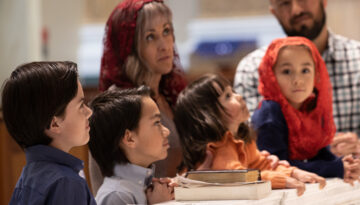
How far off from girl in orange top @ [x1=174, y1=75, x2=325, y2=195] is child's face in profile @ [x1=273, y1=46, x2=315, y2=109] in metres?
0.28

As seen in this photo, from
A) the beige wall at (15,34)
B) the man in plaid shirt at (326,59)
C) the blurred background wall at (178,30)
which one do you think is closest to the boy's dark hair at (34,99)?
the man in plaid shirt at (326,59)

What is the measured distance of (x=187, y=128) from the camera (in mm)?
2357

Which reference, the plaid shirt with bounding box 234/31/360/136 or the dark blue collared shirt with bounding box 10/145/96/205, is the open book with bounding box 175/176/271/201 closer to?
the dark blue collared shirt with bounding box 10/145/96/205

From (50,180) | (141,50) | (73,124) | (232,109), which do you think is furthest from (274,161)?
(50,180)

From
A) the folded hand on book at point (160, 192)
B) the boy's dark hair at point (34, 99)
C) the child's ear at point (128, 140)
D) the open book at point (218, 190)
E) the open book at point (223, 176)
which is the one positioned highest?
the boy's dark hair at point (34, 99)

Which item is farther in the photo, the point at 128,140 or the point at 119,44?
the point at 119,44

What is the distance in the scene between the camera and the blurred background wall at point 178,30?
6.57m

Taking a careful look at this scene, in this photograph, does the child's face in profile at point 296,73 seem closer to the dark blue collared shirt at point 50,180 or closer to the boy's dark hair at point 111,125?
the boy's dark hair at point 111,125

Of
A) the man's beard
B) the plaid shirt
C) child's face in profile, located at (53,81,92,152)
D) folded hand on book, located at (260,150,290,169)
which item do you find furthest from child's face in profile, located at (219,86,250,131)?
the man's beard

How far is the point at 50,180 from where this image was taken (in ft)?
5.33

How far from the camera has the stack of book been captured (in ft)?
6.29

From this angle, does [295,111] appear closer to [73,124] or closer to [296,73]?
[296,73]

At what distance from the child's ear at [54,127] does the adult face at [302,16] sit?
2.01 metres

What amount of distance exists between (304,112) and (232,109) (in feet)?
1.50
